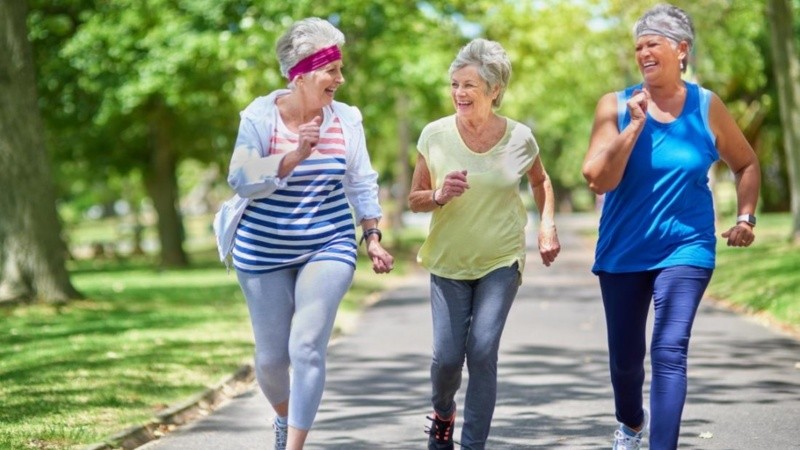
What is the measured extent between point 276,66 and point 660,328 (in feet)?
55.1

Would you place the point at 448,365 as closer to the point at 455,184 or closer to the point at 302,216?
the point at 455,184

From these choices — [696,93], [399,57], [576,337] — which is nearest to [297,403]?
[696,93]

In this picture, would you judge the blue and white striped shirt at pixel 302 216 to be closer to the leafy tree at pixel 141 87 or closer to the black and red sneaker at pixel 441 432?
the black and red sneaker at pixel 441 432

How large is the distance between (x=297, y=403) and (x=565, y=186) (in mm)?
88186

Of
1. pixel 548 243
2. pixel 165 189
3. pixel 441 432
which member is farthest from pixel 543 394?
pixel 165 189

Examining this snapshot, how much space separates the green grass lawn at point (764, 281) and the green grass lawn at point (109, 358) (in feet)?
15.4

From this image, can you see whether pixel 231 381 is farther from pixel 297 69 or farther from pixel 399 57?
pixel 399 57

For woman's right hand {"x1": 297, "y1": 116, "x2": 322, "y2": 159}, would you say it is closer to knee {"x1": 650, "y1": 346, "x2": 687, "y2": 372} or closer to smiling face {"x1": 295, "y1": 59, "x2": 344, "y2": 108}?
smiling face {"x1": 295, "y1": 59, "x2": 344, "y2": 108}

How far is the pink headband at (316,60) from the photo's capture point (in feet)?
19.2

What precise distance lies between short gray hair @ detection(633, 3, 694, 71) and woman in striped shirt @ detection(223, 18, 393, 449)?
1.21 m

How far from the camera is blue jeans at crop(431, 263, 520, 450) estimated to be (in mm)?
6191

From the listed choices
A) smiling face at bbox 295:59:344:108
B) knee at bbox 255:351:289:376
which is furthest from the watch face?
knee at bbox 255:351:289:376

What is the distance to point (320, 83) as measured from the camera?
5883mm

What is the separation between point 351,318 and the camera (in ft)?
54.2
